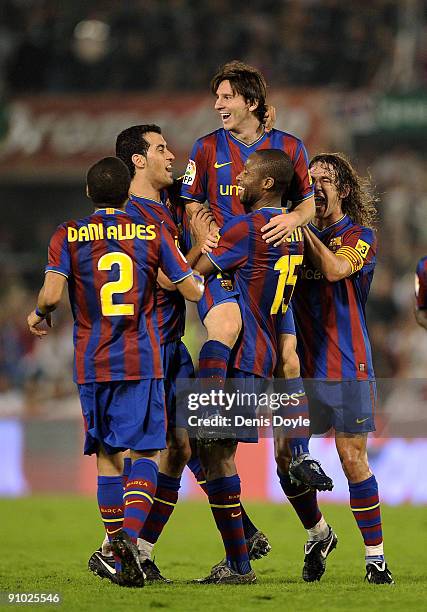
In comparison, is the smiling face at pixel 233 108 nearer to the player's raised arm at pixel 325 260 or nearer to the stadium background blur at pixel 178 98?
the player's raised arm at pixel 325 260

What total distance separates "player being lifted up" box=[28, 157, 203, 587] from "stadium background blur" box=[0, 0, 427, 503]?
8431mm

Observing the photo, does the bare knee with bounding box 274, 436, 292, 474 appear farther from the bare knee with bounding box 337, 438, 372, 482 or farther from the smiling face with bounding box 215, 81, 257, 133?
the smiling face with bounding box 215, 81, 257, 133

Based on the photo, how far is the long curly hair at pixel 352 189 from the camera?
272 inches

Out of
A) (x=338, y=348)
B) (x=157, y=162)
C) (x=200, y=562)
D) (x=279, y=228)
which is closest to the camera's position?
(x=279, y=228)

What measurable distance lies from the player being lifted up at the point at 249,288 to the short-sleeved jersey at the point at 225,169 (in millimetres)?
181

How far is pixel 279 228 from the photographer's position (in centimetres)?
620

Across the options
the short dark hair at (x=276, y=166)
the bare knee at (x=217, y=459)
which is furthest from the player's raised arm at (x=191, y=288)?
the bare knee at (x=217, y=459)

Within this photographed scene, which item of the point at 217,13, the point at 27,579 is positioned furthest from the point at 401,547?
the point at 217,13

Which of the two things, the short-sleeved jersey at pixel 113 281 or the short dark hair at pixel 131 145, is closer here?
the short-sleeved jersey at pixel 113 281

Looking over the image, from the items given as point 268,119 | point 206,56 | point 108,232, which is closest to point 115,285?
point 108,232

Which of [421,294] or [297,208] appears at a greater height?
[297,208]

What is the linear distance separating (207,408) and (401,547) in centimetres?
329

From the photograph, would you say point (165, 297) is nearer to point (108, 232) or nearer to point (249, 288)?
point (249, 288)

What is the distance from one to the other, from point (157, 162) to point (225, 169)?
1.21 feet
